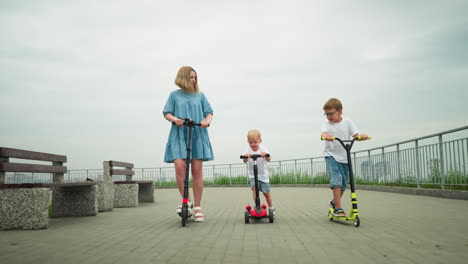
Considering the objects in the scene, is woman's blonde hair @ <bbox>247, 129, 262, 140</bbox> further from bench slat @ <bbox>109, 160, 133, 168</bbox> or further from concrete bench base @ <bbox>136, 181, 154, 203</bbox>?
concrete bench base @ <bbox>136, 181, 154, 203</bbox>

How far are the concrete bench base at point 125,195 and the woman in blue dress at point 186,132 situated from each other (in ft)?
12.2

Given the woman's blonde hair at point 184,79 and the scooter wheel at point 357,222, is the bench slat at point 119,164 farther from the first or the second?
the scooter wheel at point 357,222

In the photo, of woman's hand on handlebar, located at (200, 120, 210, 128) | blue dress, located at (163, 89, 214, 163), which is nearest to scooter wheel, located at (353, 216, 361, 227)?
blue dress, located at (163, 89, 214, 163)

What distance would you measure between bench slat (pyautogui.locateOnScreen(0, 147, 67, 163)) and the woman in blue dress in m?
1.96

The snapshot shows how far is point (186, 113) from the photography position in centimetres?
573

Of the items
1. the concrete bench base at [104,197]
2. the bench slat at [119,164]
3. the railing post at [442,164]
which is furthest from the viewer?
the railing post at [442,164]

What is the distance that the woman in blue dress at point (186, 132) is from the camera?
18.4ft

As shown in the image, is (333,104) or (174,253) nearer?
(174,253)

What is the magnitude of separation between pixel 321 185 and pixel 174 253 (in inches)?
670

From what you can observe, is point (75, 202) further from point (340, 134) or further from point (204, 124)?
point (340, 134)

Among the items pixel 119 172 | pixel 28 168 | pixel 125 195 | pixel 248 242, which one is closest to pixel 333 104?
pixel 248 242

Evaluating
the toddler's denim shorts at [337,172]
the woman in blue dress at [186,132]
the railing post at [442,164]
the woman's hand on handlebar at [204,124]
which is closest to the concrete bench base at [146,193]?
the woman in blue dress at [186,132]

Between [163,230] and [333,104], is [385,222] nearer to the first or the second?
[333,104]

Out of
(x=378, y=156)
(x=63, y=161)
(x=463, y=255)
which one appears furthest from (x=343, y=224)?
(x=378, y=156)
